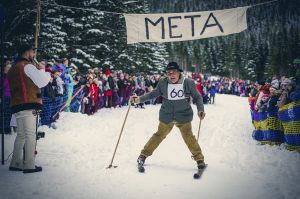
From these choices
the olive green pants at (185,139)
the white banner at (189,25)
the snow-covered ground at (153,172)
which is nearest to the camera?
the snow-covered ground at (153,172)

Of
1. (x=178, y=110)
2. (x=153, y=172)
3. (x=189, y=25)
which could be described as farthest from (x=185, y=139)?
(x=189, y=25)

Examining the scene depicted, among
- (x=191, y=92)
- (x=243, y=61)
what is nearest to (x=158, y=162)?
(x=191, y=92)

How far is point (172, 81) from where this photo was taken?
5.62 meters

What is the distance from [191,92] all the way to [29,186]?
123 inches

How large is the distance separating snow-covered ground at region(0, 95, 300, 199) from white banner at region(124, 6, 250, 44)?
137 inches

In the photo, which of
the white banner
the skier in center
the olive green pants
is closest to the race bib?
the skier in center

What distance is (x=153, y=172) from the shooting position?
5.39 m

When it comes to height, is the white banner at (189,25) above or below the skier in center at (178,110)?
above

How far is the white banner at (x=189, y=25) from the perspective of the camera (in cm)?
1000

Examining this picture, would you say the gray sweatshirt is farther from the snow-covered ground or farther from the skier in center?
the snow-covered ground

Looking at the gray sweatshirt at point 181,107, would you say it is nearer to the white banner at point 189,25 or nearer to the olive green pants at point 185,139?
the olive green pants at point 185,139

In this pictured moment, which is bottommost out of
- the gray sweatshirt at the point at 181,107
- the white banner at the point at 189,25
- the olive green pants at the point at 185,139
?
the olive green pants at the point at 185,139

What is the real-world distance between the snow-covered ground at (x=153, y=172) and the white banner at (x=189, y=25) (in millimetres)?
3478

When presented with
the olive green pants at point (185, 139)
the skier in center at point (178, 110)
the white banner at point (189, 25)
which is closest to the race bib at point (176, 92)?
the skier in center at point (178, 110)
